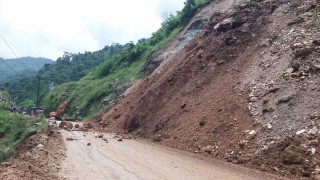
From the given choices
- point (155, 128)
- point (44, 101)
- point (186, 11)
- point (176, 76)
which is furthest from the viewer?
point (44, 101)

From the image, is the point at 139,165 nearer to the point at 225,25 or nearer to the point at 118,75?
the point at 225,25

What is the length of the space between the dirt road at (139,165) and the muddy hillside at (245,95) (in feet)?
3.63

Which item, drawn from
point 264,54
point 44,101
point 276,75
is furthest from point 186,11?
point 44,101

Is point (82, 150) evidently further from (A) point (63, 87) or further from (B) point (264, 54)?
(A) point (63, 87)

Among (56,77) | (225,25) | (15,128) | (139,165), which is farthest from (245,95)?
(56,77)

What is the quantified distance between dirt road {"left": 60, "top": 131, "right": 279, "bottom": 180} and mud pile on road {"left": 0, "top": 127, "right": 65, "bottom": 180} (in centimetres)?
44

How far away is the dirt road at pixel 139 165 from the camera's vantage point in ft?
41.4

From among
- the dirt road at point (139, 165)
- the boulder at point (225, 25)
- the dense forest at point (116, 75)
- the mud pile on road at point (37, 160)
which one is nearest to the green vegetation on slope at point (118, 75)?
the dense forest at point (116, 75)

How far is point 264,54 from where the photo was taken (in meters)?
21.5

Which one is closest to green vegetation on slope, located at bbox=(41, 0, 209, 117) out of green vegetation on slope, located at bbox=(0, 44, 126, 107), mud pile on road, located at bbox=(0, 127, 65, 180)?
mud pile on road, located at bbox=(0, 127, 65, 180)

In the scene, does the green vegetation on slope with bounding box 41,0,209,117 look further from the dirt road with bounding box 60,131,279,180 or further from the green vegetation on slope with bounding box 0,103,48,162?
the dirt road with bounding box 60,131,279,180

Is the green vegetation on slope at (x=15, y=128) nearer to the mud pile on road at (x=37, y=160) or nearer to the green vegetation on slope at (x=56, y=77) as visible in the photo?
the mud pile on road at (x=37, y=160)

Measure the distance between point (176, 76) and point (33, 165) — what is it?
15.4 meters

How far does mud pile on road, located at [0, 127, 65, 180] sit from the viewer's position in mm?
11477
